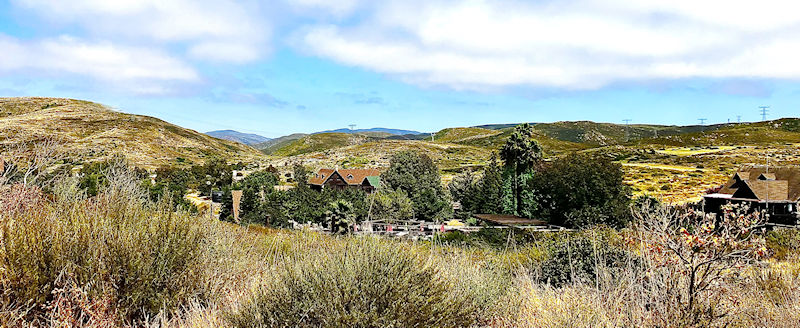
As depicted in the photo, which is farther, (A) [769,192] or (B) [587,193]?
(B) [587,193]

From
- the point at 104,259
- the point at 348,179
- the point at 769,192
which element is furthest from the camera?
the point at 348,179

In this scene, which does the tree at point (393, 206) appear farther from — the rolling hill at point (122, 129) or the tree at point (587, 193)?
the rolling hill at point (122, 129)

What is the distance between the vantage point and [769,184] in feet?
102

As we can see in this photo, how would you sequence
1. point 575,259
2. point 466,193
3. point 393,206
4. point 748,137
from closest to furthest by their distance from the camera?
point 575,259
point 393,206
point 466,193
point 748,137

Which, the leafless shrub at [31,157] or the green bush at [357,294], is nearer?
the green bush at [357,294]

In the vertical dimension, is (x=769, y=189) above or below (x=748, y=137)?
below

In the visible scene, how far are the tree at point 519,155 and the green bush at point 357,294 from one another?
1573 inches

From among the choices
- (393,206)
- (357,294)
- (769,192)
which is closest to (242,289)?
(357,294)

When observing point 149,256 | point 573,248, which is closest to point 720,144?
point 573,248

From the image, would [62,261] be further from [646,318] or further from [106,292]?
[646,318]

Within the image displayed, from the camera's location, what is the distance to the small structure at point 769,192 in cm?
2883

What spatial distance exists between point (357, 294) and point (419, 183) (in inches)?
1884

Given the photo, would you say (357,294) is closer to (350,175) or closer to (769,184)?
(769,184)

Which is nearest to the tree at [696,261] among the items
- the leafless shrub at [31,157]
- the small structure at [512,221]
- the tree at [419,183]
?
the leafless shrub at [31,157]
